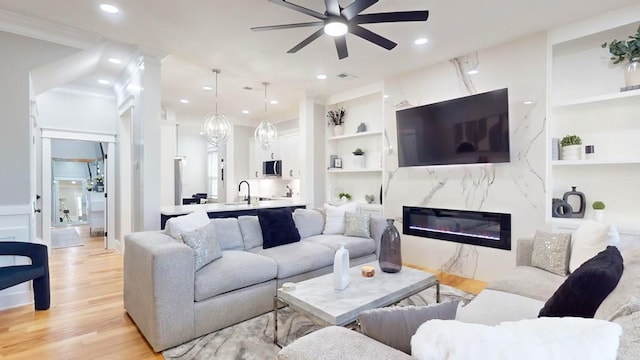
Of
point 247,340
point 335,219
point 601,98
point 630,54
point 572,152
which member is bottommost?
point 247,340

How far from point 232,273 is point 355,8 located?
7.70 ft

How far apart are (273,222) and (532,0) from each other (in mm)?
3349

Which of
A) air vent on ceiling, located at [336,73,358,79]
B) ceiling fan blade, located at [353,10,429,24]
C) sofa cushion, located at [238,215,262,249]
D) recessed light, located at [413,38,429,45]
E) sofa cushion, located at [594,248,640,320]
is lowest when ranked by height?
sofa cushion, located at [238,215,262,249]

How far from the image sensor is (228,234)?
3449 mm

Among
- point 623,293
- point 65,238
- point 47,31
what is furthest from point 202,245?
point 65,238

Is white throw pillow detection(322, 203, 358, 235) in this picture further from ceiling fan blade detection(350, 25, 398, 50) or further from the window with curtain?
the window with curtain

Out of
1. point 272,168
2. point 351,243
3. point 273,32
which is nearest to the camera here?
point 273,32

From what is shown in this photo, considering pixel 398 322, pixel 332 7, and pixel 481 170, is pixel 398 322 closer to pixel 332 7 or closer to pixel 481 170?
pixel 332 7

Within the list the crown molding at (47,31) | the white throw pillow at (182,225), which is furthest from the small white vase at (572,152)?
the crown molding at (47,31)

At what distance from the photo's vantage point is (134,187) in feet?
14.0

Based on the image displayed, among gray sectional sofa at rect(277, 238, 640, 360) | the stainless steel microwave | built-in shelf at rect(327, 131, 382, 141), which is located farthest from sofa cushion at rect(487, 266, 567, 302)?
the stainless steel microwave

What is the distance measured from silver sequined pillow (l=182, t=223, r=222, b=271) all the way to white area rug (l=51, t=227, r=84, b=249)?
16.3 ft

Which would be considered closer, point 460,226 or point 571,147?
point 571,147

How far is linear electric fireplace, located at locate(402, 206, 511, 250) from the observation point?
3.86 meters
